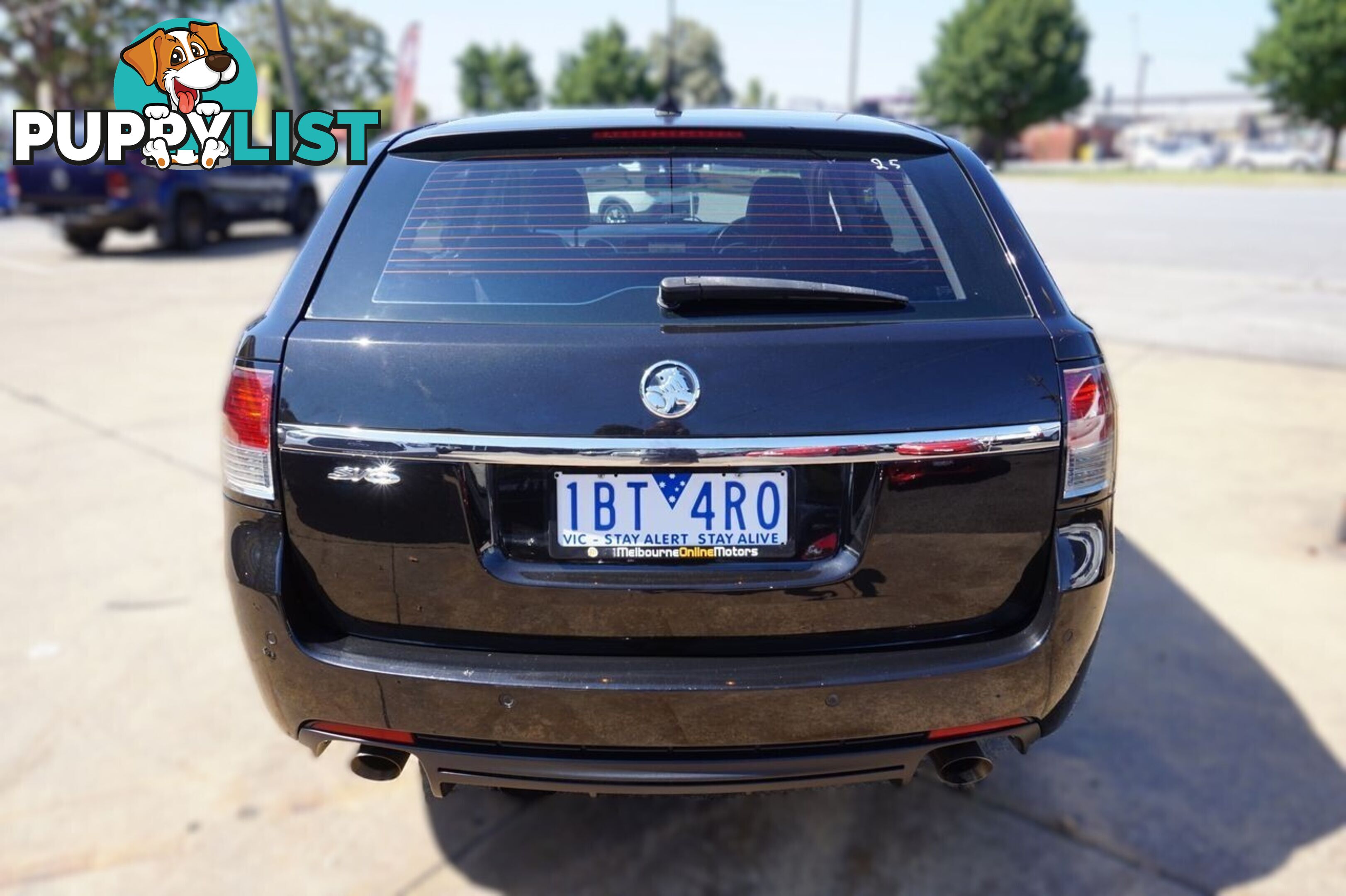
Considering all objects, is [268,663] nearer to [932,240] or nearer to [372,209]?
[372,209]

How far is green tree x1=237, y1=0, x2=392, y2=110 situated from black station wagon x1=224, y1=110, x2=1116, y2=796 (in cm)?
6615

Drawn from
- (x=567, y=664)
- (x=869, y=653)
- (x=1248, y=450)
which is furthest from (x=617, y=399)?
(x=1248, y=450)

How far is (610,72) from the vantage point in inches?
2586

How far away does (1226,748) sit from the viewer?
9.45 feet

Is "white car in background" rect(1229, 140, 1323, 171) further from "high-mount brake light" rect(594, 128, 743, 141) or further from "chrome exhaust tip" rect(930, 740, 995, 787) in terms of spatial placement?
"chrome exhaust tip" rect(930, 740, 995, 787)

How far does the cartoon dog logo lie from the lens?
40.1 ft

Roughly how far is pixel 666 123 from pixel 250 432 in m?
1.13

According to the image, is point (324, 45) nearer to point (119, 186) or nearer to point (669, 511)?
point (119, 186)

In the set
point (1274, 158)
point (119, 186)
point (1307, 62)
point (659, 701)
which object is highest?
point (1307, 62)

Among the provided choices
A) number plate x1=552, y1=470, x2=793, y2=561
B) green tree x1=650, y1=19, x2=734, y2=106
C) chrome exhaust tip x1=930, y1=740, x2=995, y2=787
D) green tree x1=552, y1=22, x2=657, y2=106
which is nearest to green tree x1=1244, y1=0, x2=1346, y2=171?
green tree x1=552, y1=22, x2=657, y2=106

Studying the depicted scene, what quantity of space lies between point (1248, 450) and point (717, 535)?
15.7 ft

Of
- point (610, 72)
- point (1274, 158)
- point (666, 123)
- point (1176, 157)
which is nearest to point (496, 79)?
point (610, 72)

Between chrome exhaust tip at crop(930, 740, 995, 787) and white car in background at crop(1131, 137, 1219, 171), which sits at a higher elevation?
Result: white car in background at crop(1131, 137, 1219, 171)

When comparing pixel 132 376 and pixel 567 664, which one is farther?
pixel 132 376
